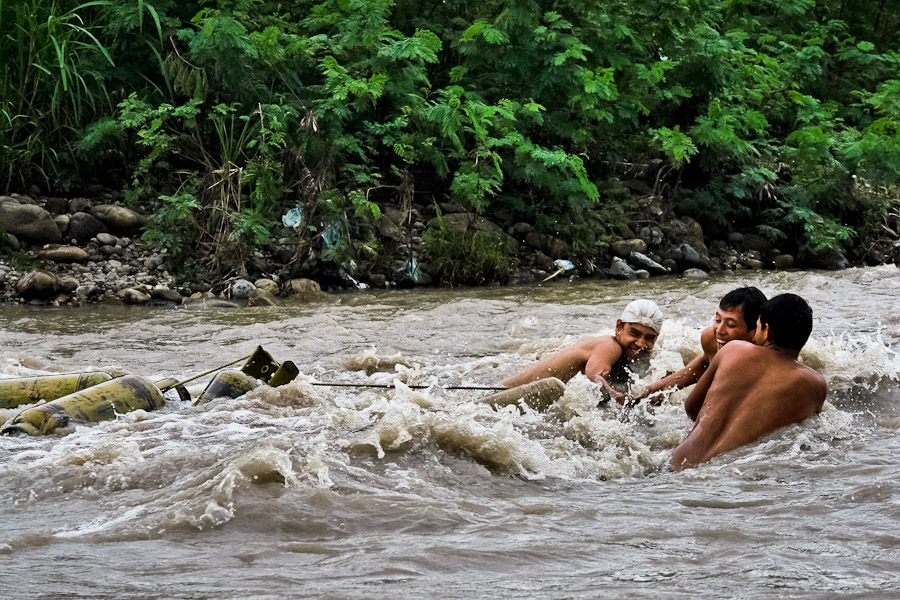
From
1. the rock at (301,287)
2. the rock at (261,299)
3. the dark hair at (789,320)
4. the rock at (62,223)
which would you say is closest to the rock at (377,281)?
the rock at (301,287)

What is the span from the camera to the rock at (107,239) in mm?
10297

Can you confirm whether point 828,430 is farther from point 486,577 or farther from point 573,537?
point 486,577

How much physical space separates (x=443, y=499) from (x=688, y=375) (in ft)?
7.02

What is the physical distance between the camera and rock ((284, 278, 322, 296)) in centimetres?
1000

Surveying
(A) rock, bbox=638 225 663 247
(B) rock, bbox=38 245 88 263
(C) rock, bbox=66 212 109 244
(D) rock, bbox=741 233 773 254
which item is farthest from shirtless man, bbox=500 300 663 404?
(D) rock, bbox=741 233 773 254

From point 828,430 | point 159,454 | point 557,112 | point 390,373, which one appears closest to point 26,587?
point 159,454

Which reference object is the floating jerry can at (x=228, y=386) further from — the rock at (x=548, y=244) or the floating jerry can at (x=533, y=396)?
the rock at (x=548, y=244)

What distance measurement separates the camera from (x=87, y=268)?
9898 mm

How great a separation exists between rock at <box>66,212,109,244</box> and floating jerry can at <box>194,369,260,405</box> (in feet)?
20.3

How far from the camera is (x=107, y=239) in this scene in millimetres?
10328

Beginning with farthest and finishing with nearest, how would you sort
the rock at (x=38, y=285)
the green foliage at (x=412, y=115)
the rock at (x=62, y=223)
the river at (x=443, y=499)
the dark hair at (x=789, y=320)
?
the green foliage at (x=412, y=115)
the rock at (x=62, y=223)
the rock at (x=38, y=285)
the dark hair at (x=789, y=320)
the river at (x=443, y=499)

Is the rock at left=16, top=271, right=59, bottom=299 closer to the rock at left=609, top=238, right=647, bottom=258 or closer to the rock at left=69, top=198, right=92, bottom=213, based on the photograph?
the rock at left=69, top=198, right=92, bottom=213

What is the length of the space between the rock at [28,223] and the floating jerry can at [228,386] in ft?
20.2

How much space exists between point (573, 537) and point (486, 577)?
443 millimetres
